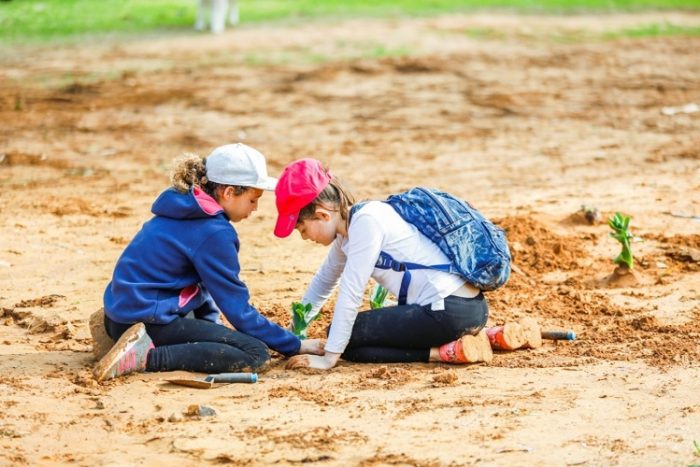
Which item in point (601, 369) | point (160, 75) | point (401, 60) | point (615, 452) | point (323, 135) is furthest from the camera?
point (401, 60)

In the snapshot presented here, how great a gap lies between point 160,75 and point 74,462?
8146mm

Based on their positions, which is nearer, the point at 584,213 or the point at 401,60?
the point at 584,213

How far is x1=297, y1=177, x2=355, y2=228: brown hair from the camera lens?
16.1 feet

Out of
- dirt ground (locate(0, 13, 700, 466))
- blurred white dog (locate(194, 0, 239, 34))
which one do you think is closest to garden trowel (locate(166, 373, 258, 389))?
dirt ground (locate(0, 13, 700, 466))

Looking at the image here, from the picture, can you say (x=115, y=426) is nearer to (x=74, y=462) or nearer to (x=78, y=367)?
(x=74, y=462)

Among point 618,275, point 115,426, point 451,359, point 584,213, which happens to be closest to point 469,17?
point 584,213

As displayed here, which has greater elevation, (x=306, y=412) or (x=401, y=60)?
(x=401, y=60)

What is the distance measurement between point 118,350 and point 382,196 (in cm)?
344

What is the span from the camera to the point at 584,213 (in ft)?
23.4

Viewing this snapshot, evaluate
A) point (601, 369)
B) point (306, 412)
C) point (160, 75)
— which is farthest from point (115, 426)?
point (160, 75)

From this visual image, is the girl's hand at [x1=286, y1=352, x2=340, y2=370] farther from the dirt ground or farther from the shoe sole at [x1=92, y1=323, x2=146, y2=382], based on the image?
the shoe sole at [x1=92, y1=323, x2=146, y2=382]

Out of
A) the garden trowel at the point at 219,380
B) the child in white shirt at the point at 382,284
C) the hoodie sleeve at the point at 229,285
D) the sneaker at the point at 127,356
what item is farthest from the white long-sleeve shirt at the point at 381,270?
the sneaker at the point at 127,356

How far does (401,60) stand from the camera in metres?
12.5

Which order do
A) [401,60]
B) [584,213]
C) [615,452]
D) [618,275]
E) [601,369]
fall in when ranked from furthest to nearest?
[401,60]
[584,213]
[618,275]
[601,369]
[615,452]
